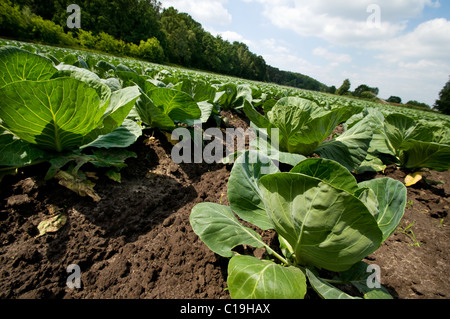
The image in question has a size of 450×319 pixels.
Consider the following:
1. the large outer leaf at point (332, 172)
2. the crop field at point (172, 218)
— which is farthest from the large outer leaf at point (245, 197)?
the large outer leaf at point (332, 172)

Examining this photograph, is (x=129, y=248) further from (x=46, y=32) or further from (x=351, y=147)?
(x=46, y=32)

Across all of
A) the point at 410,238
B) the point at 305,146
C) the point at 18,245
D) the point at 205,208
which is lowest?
the point at 18,245

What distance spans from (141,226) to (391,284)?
5.85 ft

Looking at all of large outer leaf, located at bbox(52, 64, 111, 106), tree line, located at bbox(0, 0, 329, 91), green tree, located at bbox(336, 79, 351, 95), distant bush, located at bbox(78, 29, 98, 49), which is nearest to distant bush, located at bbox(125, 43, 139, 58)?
tree line, located at bbox(0, 0, 329, 91)

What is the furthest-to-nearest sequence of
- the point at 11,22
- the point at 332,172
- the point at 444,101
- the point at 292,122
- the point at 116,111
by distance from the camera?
the point at 444,101 < the point at 11,22 < the point at 292,122 < the point at 116,111 < the point at 332,172

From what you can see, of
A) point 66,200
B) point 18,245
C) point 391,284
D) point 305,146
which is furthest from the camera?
point 305,146

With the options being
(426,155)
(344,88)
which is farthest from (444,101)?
(426,155)

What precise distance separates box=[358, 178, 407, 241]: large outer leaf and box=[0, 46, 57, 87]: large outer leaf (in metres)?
2.41

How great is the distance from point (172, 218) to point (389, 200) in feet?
4.91

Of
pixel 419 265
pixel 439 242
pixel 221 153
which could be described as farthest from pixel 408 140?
pixel 221 153

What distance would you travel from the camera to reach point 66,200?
1414mm

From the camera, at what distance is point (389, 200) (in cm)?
117
